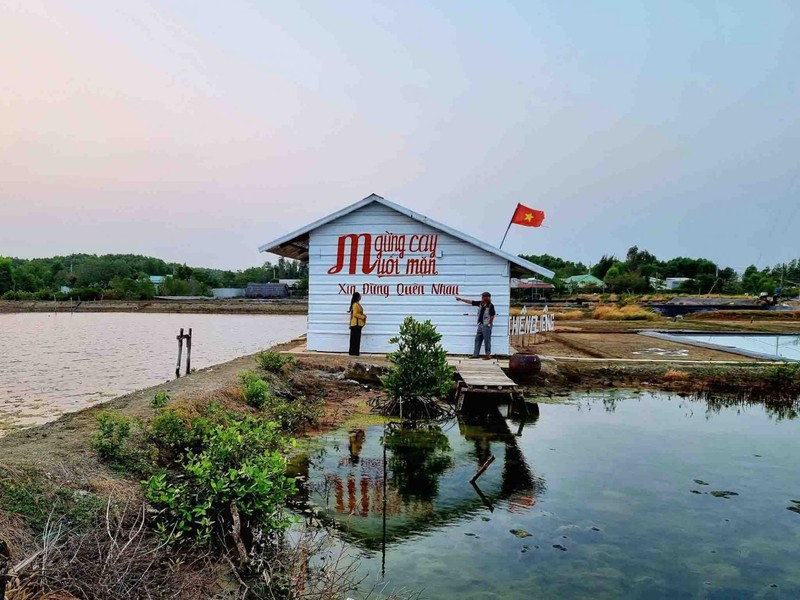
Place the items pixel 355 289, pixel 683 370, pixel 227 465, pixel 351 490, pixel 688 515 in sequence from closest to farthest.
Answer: pixel 227 465 < pixel 688 515 < pixel 351 490 < pixel 683 370 < pixel 355 289

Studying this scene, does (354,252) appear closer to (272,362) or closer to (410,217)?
(410,217)

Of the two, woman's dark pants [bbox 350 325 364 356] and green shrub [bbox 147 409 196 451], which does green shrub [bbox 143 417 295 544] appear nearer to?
green shrub [bbox 147 409 196 451]

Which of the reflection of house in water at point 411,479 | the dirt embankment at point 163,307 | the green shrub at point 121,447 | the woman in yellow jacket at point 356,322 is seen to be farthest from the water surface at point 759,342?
the dirt embankment at point 163,307

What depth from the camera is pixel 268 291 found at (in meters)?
85.6

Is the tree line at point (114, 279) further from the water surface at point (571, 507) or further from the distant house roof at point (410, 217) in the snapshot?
the water surface at point (571, 507)

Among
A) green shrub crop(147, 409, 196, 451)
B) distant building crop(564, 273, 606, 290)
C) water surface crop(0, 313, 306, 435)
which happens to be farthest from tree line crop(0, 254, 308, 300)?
green shrub crop(147, 409, 196, 451)

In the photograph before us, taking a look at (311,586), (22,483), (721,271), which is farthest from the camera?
(721,271)

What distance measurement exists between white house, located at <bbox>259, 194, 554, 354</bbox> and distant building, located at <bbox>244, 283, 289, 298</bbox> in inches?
2705

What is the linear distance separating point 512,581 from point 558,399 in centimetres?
812

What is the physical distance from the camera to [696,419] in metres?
11.3

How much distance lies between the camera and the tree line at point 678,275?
251ft

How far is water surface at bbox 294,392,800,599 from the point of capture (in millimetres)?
5293

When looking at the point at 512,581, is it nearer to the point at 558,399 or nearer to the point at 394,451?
the point at 394,451

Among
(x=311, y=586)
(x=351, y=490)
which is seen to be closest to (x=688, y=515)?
(x=351, y=490)
